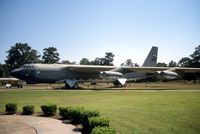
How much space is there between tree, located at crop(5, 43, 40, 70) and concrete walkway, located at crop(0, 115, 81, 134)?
109m

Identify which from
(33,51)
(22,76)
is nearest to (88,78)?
(22,76)

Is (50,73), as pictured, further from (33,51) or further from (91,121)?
(33,51)

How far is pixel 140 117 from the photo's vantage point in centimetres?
1442

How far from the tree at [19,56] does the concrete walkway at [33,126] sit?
109119 mm

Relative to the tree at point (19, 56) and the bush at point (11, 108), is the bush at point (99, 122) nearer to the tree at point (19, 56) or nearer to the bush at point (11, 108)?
the bush at point (11, 108)

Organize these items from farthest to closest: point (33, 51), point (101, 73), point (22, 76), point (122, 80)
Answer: point (33, 51) < point (122, 80) < point (101, 73) < point (22, 76)

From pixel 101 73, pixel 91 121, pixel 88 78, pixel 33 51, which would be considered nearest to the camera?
pixel 91 121

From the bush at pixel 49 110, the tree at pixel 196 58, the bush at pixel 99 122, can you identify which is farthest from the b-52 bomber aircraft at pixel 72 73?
the tree at pixel 196 58

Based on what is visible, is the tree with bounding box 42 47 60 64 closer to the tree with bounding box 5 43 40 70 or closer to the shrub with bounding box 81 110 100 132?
the tree with bounding box 5 43 40 70

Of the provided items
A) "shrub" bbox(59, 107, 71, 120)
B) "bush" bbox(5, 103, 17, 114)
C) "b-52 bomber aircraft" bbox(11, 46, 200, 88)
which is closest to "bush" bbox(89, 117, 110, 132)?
"shrub" bbox(59, 107, 71, 120)

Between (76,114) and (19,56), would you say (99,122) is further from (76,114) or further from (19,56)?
(19,56)

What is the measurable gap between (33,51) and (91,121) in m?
121

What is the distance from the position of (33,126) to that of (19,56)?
373ft

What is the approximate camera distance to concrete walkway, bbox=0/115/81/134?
441 inches
